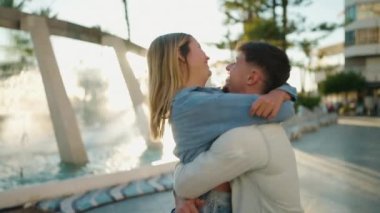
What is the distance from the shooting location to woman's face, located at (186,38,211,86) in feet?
4.73

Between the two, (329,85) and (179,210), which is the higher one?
(179,210)

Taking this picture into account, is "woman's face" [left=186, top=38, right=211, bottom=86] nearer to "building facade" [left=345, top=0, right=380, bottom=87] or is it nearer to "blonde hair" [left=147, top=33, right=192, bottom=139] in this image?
"blonde hair" [left=147, top=33, right=192, bottom=139]

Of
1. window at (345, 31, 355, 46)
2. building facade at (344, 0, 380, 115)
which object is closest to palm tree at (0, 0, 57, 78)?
building facade at (344, 0, 380, 115)

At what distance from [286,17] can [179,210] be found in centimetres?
2079

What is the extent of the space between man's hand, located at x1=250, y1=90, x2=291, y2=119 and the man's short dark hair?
0.21 ft

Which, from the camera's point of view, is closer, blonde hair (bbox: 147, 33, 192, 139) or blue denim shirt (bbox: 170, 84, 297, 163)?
blue denim shirt (bbox: 170, 84, 297, 163)

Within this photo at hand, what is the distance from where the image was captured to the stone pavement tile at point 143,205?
4.60m

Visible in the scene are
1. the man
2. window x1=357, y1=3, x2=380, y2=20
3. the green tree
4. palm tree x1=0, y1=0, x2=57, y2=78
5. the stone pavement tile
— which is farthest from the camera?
window x1=357, y1=3, x2=380, y2=20

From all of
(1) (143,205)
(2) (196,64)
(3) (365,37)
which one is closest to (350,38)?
(3) (365,37)

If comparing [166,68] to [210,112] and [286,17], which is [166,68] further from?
[286,17]

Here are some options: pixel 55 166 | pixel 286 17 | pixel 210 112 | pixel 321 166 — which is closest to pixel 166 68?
pixel 210 112

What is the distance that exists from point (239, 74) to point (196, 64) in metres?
0.20

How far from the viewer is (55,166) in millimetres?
8156

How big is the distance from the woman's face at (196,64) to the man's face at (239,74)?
152 mm
